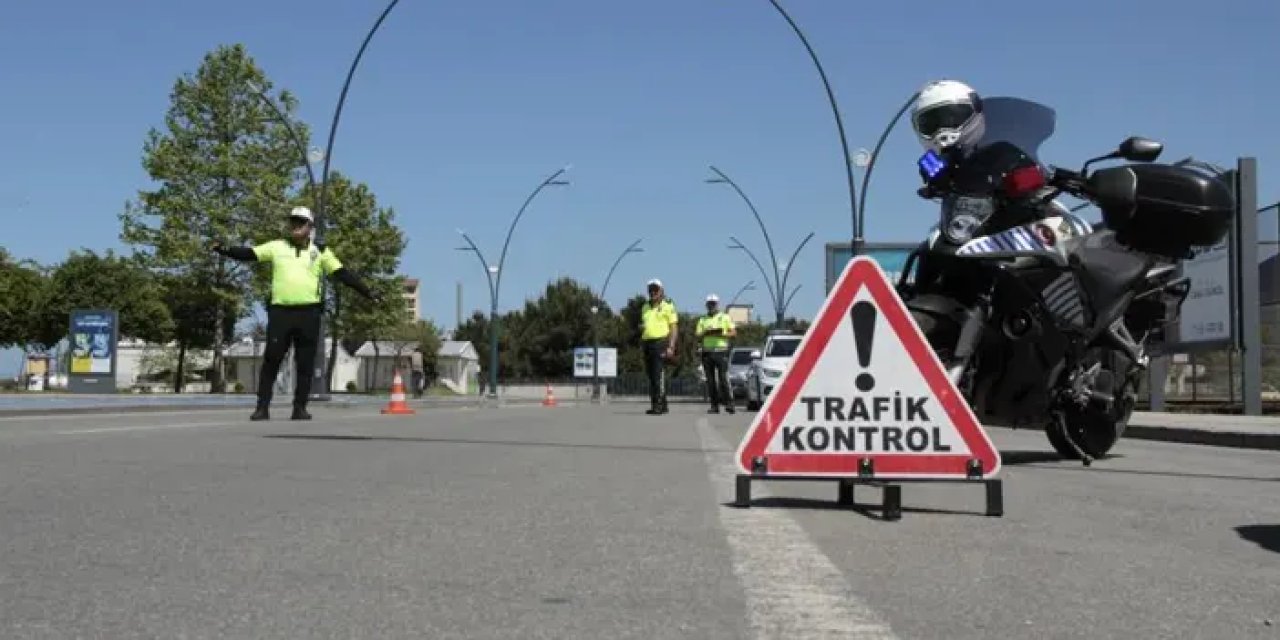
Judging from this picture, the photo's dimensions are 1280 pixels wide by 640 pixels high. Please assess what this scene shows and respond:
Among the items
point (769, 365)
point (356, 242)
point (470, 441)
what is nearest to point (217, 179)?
point (356, 242)

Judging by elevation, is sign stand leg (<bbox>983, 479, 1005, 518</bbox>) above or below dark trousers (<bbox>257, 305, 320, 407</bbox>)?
below

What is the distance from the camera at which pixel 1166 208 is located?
7168mm

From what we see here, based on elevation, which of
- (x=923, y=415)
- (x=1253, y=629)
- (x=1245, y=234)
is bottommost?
(x=1253, y=629)

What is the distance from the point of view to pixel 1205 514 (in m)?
5.54

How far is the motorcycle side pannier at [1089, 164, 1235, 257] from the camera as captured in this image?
7148mm

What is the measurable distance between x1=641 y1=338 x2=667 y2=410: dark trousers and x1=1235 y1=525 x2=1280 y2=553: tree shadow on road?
39.1 ft

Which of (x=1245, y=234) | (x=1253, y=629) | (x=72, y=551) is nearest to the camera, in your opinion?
(x=1253, y=629)

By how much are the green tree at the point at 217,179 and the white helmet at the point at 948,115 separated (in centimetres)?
4711

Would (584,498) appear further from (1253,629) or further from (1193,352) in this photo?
(1193,352)

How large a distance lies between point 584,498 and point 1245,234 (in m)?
16.0

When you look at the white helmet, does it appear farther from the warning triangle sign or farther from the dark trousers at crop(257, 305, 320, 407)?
the dark trousers at crop(257, 305, 320, 407)

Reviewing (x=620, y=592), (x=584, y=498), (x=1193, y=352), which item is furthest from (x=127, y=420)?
(x=1193, y=352)

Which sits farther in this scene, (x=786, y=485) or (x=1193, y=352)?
(x=1193, y=352)

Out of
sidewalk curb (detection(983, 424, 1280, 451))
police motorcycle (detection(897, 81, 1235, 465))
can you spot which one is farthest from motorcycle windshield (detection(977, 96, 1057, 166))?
sidewalk curb (detection(983, 424, 1280, 451))
